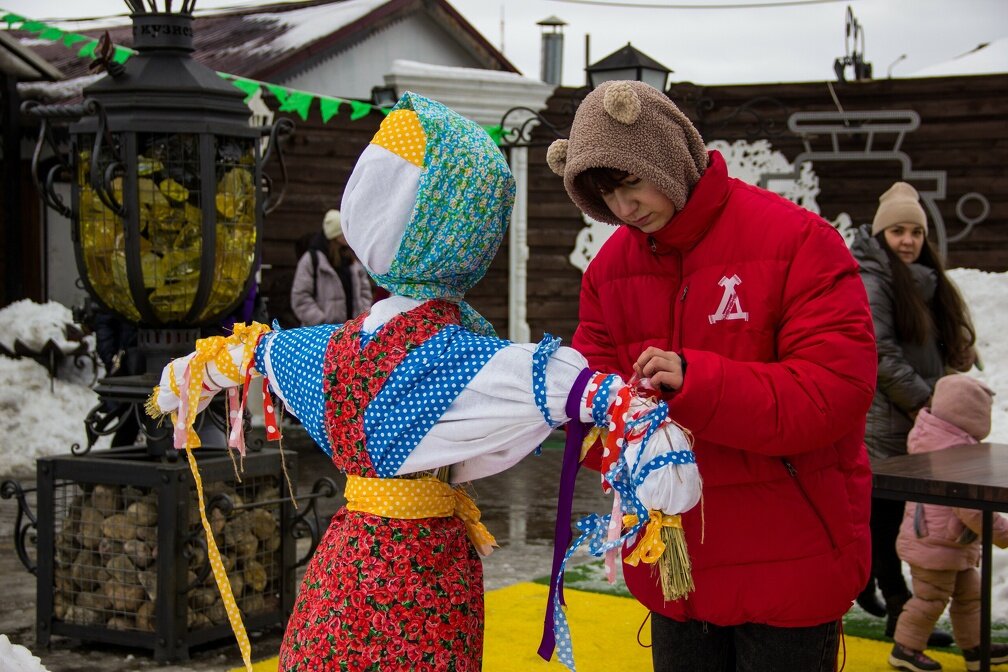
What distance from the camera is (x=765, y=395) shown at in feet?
7.59

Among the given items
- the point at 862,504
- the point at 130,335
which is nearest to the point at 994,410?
the point at 130,335

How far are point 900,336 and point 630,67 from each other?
471 cm

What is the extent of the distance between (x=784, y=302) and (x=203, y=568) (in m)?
2.74

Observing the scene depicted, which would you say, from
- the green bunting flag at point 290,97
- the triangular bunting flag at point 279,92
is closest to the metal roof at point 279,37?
the green bunting flag at point 290,97

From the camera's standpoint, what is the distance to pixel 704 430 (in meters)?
2.34

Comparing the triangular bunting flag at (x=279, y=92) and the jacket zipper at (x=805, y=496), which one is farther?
the triangular bunting flag at (x=279, y=92)

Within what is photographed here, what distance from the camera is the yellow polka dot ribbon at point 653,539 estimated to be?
2264mm

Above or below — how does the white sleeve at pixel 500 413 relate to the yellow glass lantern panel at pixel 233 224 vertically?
below

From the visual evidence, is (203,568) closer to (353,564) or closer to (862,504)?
(353,564)

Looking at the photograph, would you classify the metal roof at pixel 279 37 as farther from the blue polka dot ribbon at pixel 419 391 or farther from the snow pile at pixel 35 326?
the blue polka dot ribbon at pixel 419 391

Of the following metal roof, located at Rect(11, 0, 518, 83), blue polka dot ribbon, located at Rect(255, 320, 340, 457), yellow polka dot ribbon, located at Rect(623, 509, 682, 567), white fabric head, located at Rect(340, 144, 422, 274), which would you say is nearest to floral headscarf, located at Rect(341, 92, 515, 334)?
white fabric head, located at Rect(340, 144, 422, 274)

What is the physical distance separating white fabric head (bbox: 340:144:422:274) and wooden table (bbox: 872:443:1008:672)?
1979 mm

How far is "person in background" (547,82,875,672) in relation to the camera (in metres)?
2.33

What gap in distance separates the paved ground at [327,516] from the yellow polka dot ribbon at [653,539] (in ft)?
6.77
